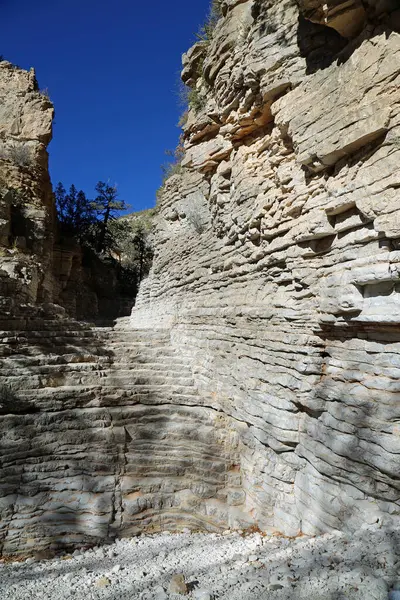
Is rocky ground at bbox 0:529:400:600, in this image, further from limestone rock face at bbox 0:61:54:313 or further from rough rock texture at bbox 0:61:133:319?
limestone rock face at bbox 0:61:54:313

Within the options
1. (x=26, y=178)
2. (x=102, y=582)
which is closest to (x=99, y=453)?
(x=102, y=582)

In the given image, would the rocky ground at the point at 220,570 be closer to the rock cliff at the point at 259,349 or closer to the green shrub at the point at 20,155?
the rock cliff at the point at 259,349

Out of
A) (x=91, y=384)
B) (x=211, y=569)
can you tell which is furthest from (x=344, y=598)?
(x=91, y=384)

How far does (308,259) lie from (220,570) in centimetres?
338

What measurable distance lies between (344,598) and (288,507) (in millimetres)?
1915

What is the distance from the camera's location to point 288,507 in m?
4.18

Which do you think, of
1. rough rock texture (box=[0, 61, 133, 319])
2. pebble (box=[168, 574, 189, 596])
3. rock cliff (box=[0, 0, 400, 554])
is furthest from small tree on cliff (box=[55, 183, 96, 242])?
pebble (box=[168, 574, 189, 596])

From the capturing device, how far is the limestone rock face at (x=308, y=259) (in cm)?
324

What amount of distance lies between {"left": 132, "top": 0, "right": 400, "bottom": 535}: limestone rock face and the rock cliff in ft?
0.07

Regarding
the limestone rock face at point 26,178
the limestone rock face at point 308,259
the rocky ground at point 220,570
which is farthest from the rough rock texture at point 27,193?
the rocky ground at point 220,570

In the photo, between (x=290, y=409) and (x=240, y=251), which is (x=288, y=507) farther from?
(x=240, y=251)

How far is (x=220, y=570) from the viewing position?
329cm

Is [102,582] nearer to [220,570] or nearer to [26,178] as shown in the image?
[220,570]

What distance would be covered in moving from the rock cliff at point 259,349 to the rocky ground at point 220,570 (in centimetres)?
31
